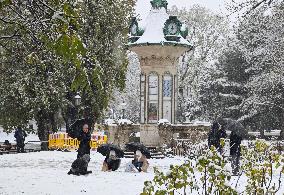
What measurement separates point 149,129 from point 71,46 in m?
22.9

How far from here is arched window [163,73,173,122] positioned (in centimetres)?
3006

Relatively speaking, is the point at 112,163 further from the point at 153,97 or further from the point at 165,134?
the point at 153,97

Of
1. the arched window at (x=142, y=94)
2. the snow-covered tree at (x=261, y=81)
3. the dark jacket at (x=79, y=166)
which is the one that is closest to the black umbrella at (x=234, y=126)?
the dark jacket at (x=79, y=166)

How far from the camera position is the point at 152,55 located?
1176 inches

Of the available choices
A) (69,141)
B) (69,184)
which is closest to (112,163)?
(69,184)

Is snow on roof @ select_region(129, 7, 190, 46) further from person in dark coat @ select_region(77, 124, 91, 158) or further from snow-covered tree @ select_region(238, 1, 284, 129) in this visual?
person in dark coat @ select_region(77, 124, 91, 158)

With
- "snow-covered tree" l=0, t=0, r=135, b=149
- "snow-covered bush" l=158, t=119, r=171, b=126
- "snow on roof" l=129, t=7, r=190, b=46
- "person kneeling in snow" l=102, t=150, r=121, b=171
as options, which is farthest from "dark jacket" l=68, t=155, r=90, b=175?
"snow-covered tree" l=0, t=0, r=135, b=149

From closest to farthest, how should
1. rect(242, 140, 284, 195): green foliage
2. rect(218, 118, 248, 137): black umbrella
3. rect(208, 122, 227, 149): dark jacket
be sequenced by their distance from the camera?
rect(242, 140, 284, 195): green foliage, rect(218, 118, 248, 137): black umbrella, rect(208, 122, 227, 149): dark jacket

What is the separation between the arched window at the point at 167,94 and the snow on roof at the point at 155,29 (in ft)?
6.60

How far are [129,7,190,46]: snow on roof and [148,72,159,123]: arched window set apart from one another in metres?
1.90

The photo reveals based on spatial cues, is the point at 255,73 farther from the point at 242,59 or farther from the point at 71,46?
the point at 71,46

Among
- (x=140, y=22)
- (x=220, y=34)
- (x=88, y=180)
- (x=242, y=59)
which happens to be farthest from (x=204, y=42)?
(x=88, y=180)

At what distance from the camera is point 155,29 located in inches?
1204

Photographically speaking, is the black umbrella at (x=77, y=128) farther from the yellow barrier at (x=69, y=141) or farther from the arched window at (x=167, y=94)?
the arched window at (x=167, y=94)
